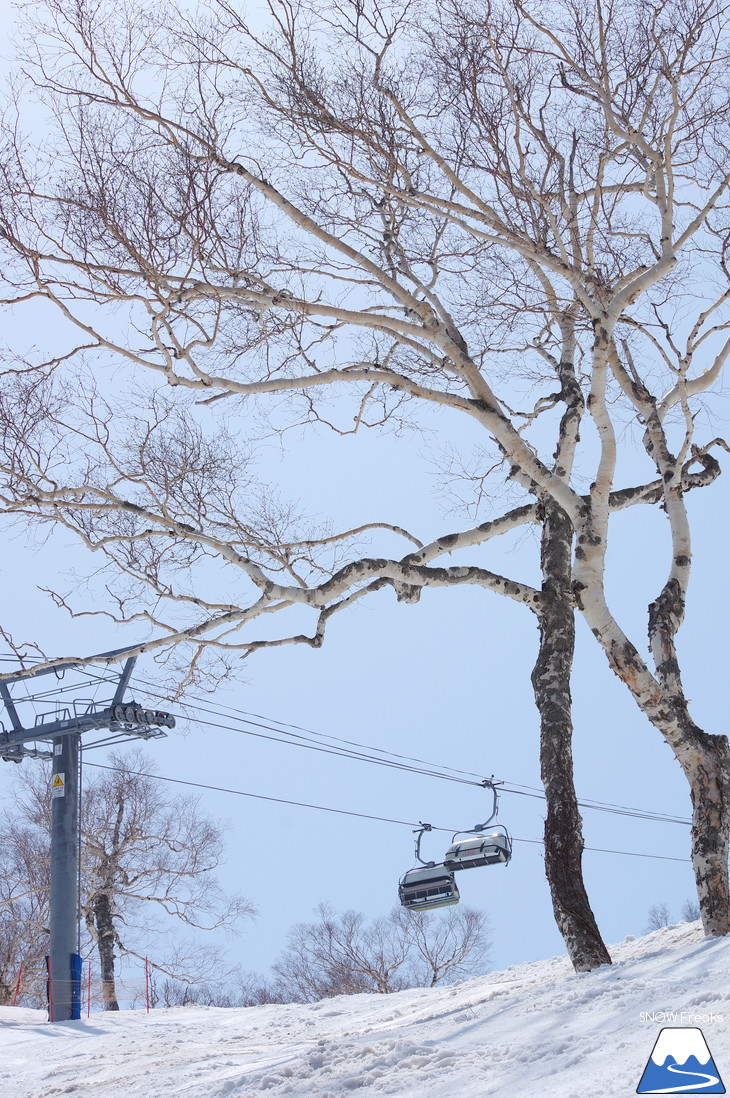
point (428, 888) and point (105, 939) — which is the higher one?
point (105, 939)

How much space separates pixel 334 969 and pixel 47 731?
482 inches

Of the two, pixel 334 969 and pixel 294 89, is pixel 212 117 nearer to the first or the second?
pixel 294 89

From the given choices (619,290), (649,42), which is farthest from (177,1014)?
(649,42)

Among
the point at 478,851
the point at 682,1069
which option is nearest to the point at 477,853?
the point at 478,851

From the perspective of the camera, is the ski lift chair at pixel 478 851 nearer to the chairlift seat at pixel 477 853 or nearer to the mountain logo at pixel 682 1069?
the chairlift seat at pixel 477 853

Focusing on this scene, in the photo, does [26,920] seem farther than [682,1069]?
Yes

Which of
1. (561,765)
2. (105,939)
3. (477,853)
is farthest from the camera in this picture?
(105,939)

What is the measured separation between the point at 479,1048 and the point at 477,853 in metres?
8.73

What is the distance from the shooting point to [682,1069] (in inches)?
149

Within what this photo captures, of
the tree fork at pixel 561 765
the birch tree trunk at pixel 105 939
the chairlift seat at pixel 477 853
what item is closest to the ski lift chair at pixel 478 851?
the chairlift seat at pixel 477 853

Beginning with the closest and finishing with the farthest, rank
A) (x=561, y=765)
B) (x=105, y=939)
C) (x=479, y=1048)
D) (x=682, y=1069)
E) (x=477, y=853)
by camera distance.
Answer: (x=682, y=1069), (x=479, y=1048), (x=561, y=765), (x=477, y=853), (x=105, y=939)

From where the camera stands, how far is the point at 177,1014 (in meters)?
13.0

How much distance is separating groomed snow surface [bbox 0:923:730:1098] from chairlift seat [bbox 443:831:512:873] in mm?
4471

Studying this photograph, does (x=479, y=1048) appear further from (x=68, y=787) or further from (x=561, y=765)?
(x=68, y=787)
